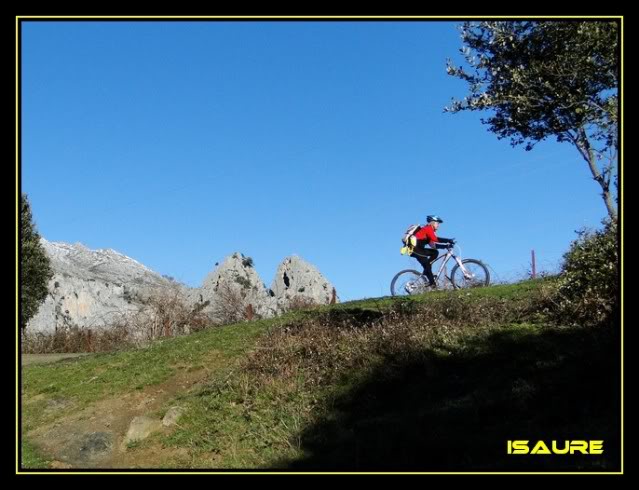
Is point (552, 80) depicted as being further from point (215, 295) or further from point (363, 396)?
point (215, 295)

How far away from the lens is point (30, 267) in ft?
93.4

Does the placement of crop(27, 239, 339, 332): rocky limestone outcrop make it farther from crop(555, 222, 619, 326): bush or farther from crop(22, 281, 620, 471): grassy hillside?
crop(555, 222, 619, 326): bush

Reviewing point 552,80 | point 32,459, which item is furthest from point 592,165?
point 32,459

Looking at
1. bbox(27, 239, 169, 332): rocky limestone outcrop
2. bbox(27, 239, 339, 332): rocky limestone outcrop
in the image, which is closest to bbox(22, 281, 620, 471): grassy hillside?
bbox(27, 239, 339, 332): rocky limestone outcrop

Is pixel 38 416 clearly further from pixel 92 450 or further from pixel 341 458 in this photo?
pixel 341 458

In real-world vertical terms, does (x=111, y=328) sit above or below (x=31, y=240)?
below

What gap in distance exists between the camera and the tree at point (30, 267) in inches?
1104

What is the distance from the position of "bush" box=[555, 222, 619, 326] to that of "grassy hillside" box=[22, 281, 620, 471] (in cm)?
52

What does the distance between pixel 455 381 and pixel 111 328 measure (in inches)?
957

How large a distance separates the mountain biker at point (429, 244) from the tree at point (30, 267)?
18.0 meters

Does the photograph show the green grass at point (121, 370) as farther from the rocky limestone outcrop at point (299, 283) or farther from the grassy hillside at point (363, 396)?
the rocky limestone outcrop at point (299, 283)

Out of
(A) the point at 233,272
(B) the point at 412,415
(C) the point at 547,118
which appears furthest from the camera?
(A) the point at 233,272

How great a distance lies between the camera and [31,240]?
2859 cm
